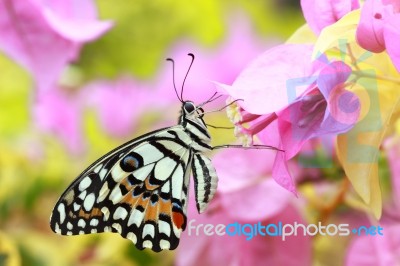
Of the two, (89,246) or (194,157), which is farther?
(89,246)

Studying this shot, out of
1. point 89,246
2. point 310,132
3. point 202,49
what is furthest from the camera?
point 202,49

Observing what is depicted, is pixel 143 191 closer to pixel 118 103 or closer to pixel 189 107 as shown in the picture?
pixel 189 107

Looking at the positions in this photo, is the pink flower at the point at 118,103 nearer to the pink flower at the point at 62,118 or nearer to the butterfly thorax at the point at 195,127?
the pink flower at the point at 62,118

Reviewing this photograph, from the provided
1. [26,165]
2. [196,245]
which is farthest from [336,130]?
[26,165]

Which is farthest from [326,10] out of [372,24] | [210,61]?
[210,61]

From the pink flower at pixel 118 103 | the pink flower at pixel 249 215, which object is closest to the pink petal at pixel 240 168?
the pink flower at pixel 249 215

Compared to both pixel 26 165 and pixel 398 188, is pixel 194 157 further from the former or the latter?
pixel 26 165

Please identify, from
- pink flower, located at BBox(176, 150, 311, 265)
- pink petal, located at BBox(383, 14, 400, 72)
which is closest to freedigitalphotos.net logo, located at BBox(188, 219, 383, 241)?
pink flower, located at BBox(176, 150, 311, 265)
